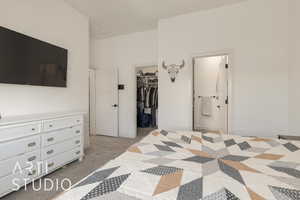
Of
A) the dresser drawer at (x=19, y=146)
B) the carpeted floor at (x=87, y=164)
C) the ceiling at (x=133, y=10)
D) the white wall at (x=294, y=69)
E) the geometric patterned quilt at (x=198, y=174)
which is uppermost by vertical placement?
the ceiling at (x=133, y=10)

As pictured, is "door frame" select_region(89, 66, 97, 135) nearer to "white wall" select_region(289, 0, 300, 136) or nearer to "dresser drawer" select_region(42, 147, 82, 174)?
"dresser drawer" select_region(42, 147, 82, 174)

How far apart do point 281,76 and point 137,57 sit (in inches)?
114

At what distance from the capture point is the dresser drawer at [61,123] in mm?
1935

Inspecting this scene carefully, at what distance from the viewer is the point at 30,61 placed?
199 centimetres

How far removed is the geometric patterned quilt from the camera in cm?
75

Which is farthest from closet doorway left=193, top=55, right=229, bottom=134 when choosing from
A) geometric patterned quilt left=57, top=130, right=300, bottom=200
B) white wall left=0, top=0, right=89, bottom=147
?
white wall left=0, top=0, right=89, bottom=147

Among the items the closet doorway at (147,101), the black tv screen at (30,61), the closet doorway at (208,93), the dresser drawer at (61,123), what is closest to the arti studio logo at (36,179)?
the dresser drawer at (61,123)

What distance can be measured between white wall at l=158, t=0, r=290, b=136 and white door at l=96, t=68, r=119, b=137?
5.59 feet

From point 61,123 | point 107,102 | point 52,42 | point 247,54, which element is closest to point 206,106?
point 247,54

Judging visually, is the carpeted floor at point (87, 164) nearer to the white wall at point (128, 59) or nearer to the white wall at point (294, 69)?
the white wall at point (128, 59)

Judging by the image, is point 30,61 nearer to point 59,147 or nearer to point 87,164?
point 59,147

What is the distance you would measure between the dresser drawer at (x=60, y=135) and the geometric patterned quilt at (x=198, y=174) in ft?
4.19

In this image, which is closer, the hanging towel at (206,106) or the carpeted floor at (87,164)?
the carpeted floor at (87,164)

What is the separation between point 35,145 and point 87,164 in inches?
34.2
